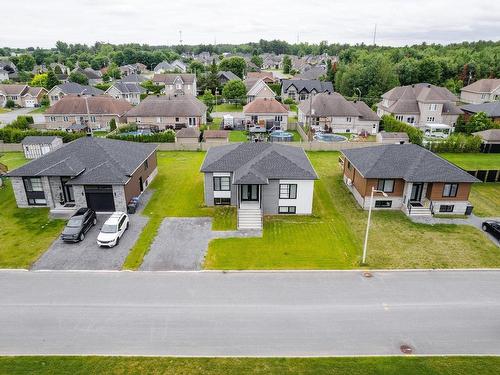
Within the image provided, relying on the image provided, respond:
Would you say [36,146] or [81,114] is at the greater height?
[81,114]

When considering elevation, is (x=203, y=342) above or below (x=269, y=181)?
below

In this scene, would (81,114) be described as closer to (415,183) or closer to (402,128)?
(402,128)

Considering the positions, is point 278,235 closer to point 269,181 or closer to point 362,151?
point 269,181

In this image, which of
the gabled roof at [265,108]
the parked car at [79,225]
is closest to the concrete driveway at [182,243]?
the parked car at [79,225]

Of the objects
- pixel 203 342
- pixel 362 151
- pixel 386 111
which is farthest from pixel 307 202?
pixel 386 111

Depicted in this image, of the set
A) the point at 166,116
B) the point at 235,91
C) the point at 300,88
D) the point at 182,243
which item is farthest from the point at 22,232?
the point at 300,88

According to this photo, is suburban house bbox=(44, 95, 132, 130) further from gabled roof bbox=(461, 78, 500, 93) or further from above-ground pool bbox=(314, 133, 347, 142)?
gabled roof bbox=(461, 78, 500, 93)

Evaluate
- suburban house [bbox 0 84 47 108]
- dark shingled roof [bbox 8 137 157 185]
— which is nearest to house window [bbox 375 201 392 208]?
dark shingled roof [bbox 8 137 157 185]
